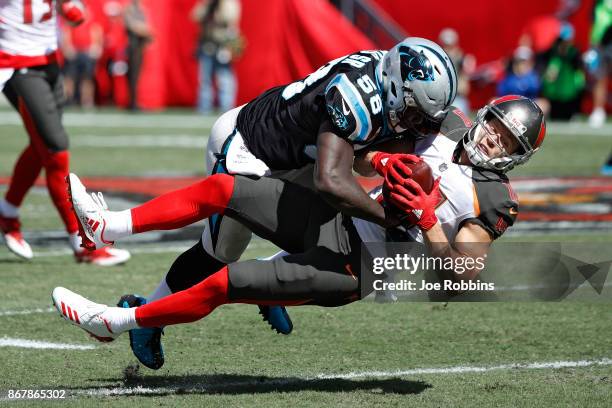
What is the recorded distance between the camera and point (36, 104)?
6809mm

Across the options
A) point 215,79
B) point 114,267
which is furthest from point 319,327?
point 215,79

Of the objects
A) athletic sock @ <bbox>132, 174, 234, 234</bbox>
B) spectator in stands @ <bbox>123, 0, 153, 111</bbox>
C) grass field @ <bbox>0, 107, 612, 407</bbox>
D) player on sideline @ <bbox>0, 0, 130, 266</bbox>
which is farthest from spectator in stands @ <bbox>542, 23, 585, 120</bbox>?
athletic sock @ <bbox>132, 174, 234, 234</bbox>

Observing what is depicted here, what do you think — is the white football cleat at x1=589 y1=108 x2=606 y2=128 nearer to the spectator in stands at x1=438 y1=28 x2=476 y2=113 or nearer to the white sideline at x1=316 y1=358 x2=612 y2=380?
the spectator in stands at x1=438 y1=28 x2=476 y2=113

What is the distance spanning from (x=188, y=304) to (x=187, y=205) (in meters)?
0.40

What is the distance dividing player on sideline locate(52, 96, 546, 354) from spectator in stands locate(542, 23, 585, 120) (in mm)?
14250

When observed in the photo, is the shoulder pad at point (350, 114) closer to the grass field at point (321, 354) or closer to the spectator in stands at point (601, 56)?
the grass field at point (321, 354)

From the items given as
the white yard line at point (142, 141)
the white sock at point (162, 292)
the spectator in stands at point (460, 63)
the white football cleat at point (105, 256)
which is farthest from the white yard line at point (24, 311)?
the spectator in stands at point (460, 63)

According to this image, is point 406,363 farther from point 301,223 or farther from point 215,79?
point 215,79

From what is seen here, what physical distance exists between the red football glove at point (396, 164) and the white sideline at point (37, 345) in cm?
157

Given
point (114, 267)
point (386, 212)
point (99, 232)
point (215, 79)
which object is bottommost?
point (215, 79)

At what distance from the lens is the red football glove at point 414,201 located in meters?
4.20

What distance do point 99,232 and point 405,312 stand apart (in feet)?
6.31

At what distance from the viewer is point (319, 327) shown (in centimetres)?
548

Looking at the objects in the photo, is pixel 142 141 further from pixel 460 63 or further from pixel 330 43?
pixel 460 63
